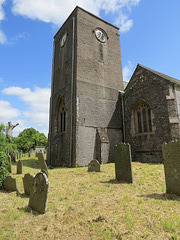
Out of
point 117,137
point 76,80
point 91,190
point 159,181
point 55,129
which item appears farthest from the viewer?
point 55,129

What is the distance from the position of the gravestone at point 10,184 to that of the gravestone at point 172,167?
509 centimetres

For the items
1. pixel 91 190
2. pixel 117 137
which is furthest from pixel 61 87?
pixel 91 190

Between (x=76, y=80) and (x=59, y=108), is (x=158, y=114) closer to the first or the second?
(x=76, y=80)

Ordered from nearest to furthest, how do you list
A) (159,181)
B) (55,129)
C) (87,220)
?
(87,220) → (159,181) → (55,129)

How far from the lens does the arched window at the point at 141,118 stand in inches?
493

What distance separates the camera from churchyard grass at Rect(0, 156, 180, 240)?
263cm

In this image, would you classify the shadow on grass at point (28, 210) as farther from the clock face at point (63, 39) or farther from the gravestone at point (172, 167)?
the clock face at point (63, 39)

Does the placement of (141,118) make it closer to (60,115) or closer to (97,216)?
(60,115)

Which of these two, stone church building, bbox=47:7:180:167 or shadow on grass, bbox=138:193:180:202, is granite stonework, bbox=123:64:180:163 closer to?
stone church building, bbox=47:7:180:167


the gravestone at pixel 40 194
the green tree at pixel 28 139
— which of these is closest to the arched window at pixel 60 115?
the gravestone at pixel 40 194

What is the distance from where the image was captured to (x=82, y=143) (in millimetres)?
11977

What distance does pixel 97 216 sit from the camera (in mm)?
3195

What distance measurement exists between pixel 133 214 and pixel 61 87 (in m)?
13.5

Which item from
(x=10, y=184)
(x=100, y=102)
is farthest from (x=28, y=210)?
(x=100, y=102)
